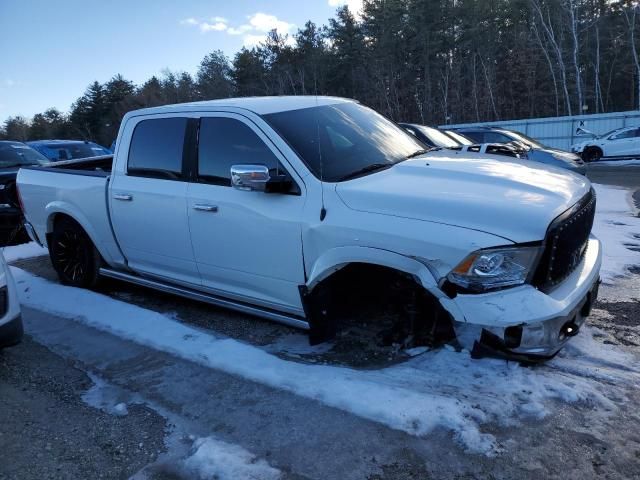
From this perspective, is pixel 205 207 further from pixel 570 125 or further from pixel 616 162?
pixel 570 125

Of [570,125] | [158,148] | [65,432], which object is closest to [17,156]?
[158,148]

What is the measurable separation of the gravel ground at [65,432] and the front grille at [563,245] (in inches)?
93.1

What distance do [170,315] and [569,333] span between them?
3.35m

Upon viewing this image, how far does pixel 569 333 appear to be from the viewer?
3143mm

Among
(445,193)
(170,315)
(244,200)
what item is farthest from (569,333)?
(170,315)

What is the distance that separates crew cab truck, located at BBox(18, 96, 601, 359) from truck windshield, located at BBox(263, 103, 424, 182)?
15 mm

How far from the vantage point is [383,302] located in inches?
156

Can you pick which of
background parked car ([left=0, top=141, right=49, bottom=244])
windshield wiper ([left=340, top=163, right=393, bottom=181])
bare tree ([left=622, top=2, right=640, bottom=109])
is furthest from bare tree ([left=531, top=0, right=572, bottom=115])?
Result: windshield wiper ([left=340, top=163, right=393, bottom=181])

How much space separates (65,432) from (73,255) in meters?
3.01

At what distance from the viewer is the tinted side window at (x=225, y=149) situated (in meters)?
3.87

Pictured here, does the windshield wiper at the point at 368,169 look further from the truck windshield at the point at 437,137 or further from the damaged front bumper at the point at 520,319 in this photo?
the truck windshield at the point at 437,137

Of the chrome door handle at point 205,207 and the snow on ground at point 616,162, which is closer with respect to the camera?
the chrome door handle at point 205,207

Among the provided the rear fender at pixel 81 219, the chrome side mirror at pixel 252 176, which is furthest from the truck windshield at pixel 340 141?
the rear fender at pixel 81 219

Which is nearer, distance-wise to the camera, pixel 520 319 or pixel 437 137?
pixel 520 319
